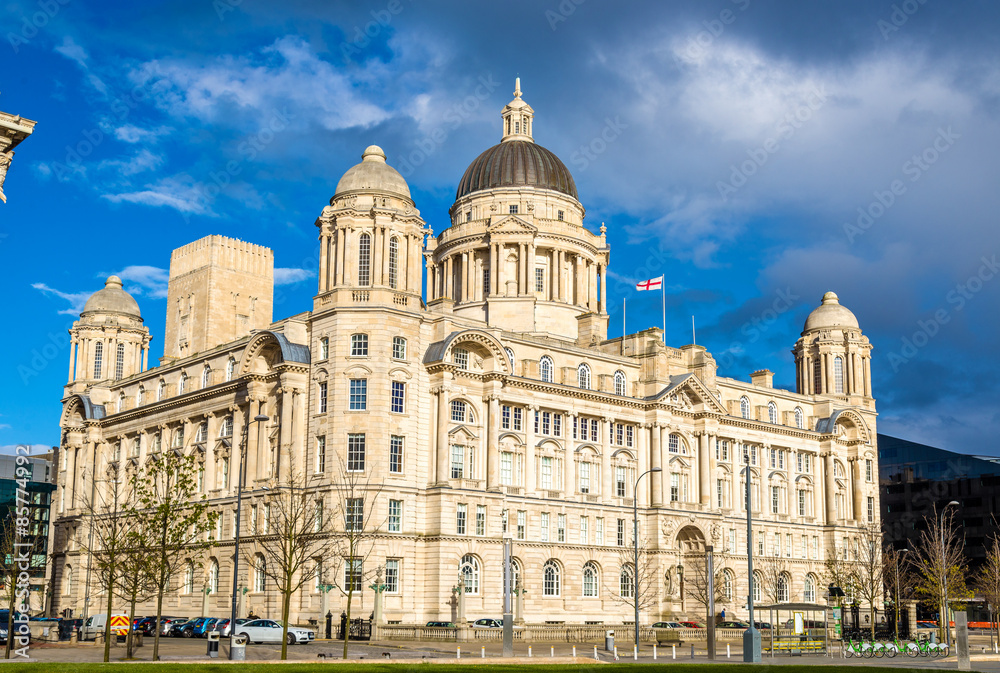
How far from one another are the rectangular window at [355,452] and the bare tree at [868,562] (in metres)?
42.1

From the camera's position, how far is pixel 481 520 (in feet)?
278

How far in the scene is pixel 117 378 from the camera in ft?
371

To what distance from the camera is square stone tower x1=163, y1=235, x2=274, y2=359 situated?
371 feet

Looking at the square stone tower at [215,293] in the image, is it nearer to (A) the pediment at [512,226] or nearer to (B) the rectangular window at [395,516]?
(A) the pediment at [512,226]

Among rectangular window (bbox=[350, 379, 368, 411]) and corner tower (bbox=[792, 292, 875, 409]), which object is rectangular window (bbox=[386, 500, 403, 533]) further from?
corner tower (bbox=[792, 292, 875, 409])

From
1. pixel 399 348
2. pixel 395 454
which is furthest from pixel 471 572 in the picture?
pixel 399 348

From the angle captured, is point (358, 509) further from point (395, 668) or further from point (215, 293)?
point (215, 293)

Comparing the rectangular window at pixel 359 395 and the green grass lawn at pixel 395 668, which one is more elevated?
the rectangular window at pixel 359 395

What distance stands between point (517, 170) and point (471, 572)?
48.1 meters

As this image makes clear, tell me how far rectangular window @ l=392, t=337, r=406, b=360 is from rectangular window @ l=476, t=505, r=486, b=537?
39.8 feet

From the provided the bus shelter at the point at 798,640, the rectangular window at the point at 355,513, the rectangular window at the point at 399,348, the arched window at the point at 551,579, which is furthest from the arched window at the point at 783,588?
the rectangular window at the point at 355,513

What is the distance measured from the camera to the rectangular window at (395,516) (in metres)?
80.4

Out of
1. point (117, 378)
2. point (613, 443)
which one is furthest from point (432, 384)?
point (117, 378)

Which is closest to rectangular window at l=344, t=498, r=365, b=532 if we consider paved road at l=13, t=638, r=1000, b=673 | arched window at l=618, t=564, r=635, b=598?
paved road at l=13, t=638, r=1000, b=673
